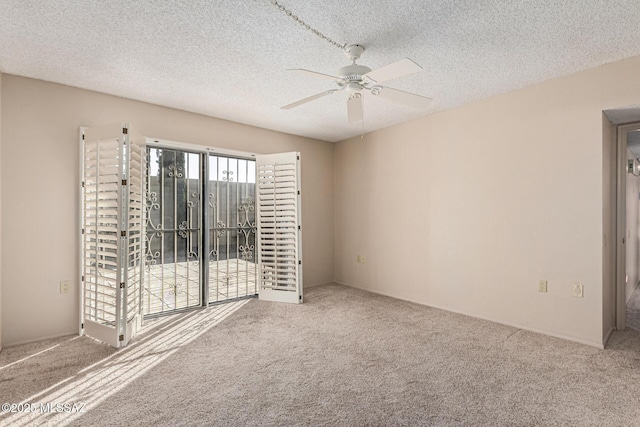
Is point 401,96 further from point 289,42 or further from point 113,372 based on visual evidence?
point 113,372

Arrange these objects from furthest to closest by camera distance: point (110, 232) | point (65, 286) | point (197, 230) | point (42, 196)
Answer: point (197, 230)
point (65, 286)
point (42, 196)
point (110, 232)

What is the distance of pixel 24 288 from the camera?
117 inches

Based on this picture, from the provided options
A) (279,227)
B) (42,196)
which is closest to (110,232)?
(42,196)

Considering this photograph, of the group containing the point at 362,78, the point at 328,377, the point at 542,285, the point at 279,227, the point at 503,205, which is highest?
the point at 362,78

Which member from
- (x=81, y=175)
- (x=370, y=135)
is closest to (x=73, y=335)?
(x=81, y=175)

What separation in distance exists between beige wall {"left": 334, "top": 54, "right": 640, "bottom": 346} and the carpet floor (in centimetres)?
42

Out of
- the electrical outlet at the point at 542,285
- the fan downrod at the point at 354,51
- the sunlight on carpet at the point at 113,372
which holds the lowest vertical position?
the sunlight on carpet at the point at 113,372

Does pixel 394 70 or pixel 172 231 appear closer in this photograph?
pixel 394 70

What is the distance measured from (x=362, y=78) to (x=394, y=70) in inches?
10.5

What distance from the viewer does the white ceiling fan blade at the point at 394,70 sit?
188 cm

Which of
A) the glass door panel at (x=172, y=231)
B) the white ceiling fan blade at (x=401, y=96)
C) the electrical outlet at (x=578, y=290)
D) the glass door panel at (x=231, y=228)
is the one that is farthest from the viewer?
the glass door panel at (x=231, y=228)

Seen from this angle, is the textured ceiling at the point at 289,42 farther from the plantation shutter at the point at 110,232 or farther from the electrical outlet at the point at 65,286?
the electrical outlet at the point at 65,286

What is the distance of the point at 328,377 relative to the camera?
2.34m

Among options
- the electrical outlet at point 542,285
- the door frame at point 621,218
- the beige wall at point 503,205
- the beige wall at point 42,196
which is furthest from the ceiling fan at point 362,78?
the beige wall at point 42,196
